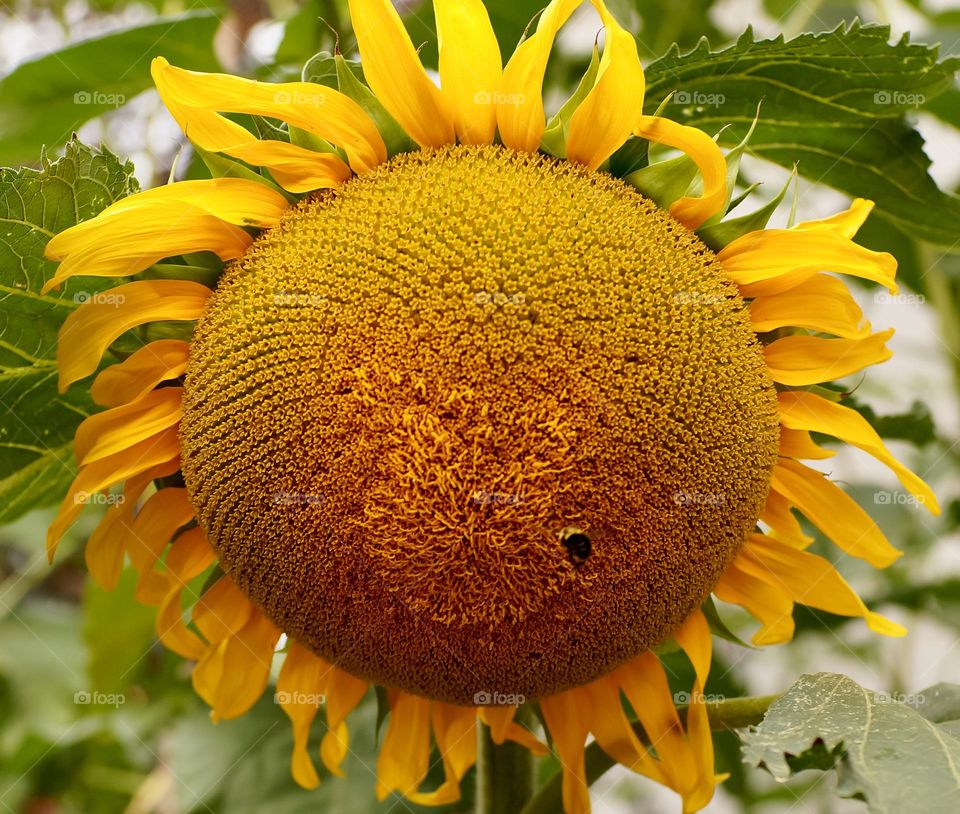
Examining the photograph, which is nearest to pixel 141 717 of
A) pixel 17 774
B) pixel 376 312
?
pixel 17 774

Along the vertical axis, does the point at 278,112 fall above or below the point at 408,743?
above

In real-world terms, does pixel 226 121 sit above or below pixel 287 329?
above

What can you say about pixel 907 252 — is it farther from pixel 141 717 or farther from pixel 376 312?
pixel 141 717

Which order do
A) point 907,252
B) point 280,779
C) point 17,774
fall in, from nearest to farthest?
point 280,779, point 907,252, point 17,774
